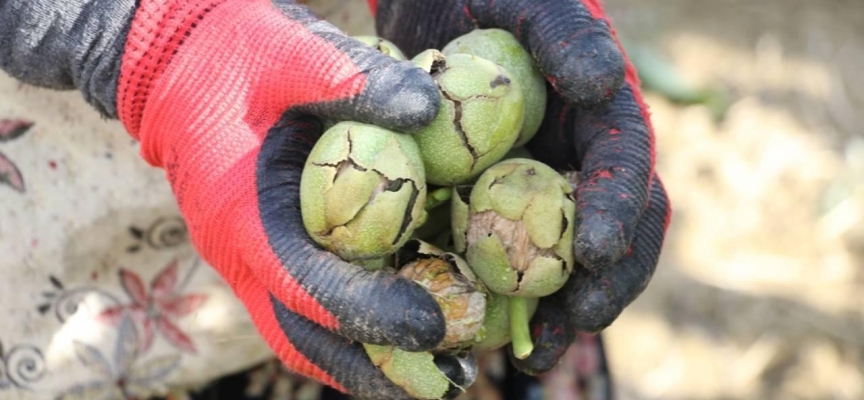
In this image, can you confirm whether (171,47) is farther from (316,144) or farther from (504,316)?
(504,316)

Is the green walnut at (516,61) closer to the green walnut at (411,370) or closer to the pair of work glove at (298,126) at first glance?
the pair of work glove at (298,126)

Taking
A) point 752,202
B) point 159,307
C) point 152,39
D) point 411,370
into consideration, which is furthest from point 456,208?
point 752,202

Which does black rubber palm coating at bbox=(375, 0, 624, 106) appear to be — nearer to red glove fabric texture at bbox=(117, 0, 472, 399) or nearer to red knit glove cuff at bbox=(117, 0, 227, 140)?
red glove fabric texture at bbox=(117, 0, 472, 399)

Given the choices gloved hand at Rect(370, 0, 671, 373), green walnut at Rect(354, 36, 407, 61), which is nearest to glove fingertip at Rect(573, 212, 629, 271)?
gloved hand at Rect(370, 0, 671, 373)

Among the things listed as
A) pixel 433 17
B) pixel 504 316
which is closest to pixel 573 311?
pixel 504 316

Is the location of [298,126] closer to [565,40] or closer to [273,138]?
[273,138]
